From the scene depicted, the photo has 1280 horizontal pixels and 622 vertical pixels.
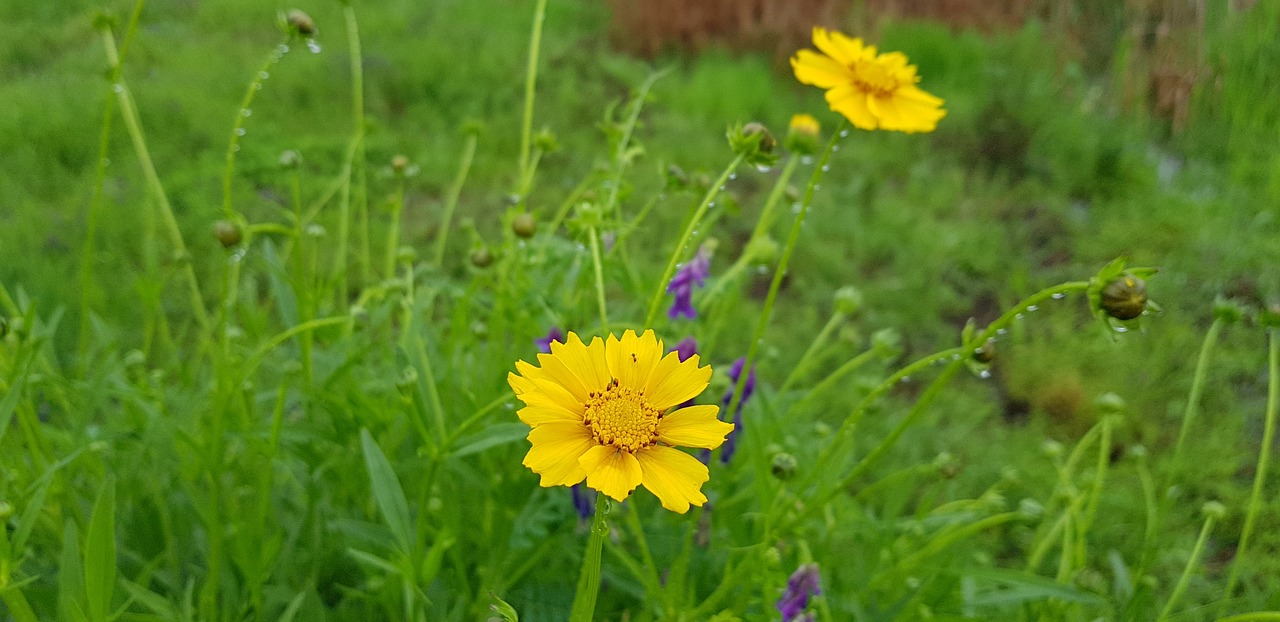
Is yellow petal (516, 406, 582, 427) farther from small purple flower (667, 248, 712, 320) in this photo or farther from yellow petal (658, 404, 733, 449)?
small purple flower (667, 248, 712, 320)

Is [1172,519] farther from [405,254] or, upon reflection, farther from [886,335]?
[405,254]

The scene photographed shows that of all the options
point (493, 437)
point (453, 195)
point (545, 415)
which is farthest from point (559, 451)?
point (453, 195)

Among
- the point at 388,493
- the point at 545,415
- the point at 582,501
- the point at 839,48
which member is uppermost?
the point at 839,48

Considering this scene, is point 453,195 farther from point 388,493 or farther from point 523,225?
point 388,493

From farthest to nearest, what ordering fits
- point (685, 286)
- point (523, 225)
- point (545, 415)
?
point (685, 286) → point (523, 225) → point (545, 415)

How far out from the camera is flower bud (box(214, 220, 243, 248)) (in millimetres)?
796

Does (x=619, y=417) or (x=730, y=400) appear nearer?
(x=619, y=417)

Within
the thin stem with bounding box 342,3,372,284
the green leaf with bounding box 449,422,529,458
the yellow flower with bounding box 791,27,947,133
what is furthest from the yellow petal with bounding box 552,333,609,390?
the thin stem with bounding box 342,3,372,284

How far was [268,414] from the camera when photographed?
118cm

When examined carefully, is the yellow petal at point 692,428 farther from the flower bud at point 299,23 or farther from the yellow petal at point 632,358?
the flower bud at point 299,23

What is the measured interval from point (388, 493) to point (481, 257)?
0.84 feet

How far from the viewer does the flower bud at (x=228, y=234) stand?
2.61 feet

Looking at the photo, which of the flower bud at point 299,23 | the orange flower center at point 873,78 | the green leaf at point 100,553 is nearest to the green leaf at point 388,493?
the green leaf at point 100,553

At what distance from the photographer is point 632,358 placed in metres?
0.52
